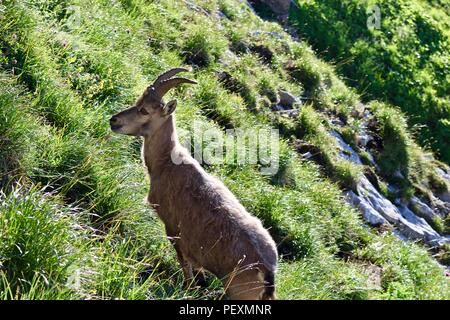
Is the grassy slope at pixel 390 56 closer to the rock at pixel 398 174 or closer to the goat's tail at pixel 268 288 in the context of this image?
the rock at pixel 398 174

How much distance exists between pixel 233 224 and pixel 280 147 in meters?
4.74

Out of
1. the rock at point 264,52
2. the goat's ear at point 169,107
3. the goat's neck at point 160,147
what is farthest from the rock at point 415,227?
the goat's ear at point 169,107

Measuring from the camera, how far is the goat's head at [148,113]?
8602mm

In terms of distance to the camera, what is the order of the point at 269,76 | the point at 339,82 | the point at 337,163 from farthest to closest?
the point at 339,82 → the point at 269,76 → the point at 337,163

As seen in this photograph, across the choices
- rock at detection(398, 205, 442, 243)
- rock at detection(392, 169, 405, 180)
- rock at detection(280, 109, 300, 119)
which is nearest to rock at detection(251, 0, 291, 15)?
rock at detection(280, 109, 300, 119)

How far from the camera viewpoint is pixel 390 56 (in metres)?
18.0

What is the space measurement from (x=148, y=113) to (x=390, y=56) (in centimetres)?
1081

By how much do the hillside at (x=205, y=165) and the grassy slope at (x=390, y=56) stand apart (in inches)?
43.9

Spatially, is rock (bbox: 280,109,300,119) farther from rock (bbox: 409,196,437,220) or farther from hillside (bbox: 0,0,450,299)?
rock (bbox: 409,196,437,220)

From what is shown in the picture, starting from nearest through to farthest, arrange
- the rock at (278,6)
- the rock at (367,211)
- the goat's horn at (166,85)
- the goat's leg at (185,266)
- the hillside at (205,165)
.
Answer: the hillside at (205,165)
the goat's leg at (185,266)
the goat's horn at (166,85)
the rock at (367,211)
the rock at (278,6)

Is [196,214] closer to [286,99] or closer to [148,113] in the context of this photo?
[148,113]
